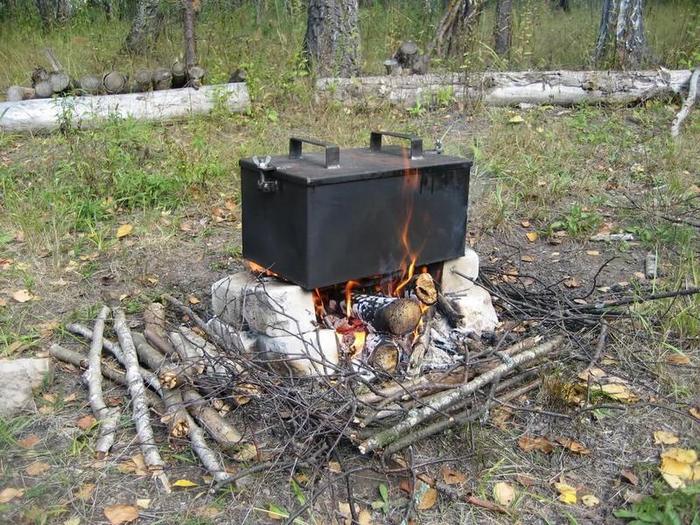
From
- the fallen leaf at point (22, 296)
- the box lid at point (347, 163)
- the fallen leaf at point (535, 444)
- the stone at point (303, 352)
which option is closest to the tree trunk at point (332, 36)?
the box lid at point (347, 163)

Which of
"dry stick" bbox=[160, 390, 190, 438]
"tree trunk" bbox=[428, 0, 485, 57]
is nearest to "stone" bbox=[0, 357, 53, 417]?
"dry stick" bbox=[160, 390, 190, 438]

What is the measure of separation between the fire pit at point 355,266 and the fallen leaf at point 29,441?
0.97m

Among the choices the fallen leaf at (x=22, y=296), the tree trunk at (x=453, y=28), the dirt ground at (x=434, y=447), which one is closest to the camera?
the dirt ground at (x=434, y=447)

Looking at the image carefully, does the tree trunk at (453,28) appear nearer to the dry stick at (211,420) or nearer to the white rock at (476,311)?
the white rock at (476,311)

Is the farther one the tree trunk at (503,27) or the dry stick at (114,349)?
the tree trunk at (503,27)

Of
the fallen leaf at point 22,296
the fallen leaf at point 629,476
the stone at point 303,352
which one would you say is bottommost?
the fallen leaf at point 629,476

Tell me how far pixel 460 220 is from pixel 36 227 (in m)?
3.05

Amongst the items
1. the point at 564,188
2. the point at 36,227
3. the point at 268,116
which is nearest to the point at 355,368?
the point at 36,227

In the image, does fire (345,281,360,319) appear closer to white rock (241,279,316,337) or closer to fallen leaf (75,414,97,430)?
white rock (241,279,316,337)

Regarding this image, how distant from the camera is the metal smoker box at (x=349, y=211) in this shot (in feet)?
10.4

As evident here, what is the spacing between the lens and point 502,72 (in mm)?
8023

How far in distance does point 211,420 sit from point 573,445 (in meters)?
1.52

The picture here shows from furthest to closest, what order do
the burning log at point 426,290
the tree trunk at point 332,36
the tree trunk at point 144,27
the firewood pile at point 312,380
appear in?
the tree trunk at point 144,27, the tree trunk at point 332,36, the burning log at point 426,290, the firewood pile at point 312,380

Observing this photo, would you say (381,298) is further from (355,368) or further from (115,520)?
(115,520)
